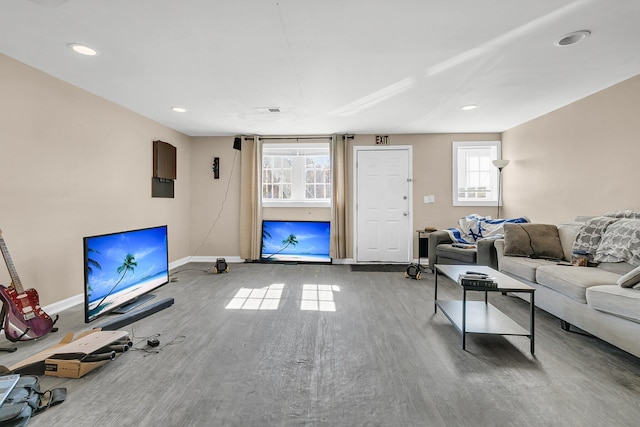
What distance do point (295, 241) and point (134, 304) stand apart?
9.45 ft

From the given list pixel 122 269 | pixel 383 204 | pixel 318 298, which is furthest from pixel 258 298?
pixel 383 204

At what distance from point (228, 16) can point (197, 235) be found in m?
4.41

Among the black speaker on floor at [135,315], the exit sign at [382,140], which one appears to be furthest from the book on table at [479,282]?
the exit sign at [382,140]

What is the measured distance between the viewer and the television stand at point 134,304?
293 centimetres

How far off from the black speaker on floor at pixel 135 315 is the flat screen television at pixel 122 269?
120 mm

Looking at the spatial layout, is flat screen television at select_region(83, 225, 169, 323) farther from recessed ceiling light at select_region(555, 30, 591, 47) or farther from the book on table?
recessed ceiling light at select_region(555, 30, 591, 47)

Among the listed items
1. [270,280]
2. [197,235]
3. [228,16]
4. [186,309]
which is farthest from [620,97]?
[197,235]

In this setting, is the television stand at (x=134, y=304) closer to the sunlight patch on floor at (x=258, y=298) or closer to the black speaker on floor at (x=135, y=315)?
the black speaker on floor at (x=135, y=315)

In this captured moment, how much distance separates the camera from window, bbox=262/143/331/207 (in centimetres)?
563

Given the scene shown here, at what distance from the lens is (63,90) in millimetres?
3094

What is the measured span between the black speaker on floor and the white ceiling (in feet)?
7.49

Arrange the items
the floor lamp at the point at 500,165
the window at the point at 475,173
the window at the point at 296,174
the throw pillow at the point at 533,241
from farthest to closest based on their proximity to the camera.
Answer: the window at the point at 296,174, the window at the point at 475,173, the floor lamp at the point at 500,165, the throw pillow at the point at 533,241

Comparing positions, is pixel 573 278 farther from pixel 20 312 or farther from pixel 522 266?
pixel 20 312

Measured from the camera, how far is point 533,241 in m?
3.42
